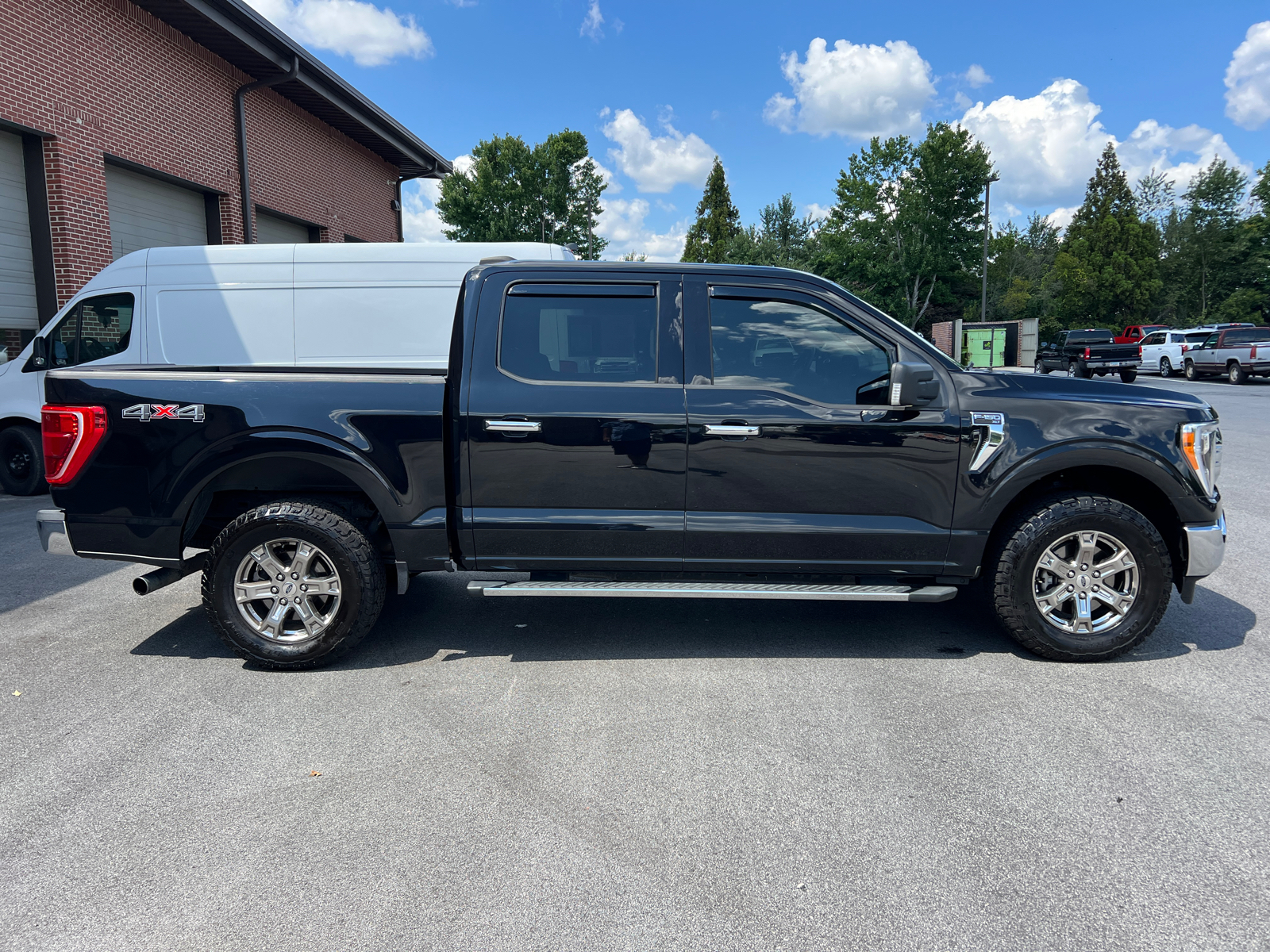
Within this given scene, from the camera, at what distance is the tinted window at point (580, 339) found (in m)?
4.19

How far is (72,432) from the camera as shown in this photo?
416cm

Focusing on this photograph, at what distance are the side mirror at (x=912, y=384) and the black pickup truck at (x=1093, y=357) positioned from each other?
28156 millimetres

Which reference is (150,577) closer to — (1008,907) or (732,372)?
(732,372)

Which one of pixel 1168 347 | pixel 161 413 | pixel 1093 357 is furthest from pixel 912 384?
pixel 1168 347

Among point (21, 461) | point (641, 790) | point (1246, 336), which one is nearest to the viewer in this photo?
point (641, 790)

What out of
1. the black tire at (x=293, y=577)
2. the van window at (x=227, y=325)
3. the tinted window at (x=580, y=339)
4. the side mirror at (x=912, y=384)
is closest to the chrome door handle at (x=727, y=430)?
the tinted window at (x=580, y=339)

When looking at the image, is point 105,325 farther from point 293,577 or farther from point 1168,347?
point 1168,347

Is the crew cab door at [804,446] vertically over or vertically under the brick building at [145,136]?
under

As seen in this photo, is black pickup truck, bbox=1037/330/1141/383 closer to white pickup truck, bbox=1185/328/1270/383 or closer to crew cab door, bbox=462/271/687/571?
white pickup truck, bbox=1185/328/1270/383

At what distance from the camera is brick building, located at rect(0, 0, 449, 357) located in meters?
11.1

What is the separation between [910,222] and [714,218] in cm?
Result: 2325

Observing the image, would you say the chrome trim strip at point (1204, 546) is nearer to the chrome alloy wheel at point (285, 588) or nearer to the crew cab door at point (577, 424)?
the crew cab door at point (577, 424)

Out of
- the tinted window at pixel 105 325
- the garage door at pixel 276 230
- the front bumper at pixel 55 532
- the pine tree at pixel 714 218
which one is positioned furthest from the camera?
the pine tree at pixel 714 218

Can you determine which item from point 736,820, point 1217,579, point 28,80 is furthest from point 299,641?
point 28,80
